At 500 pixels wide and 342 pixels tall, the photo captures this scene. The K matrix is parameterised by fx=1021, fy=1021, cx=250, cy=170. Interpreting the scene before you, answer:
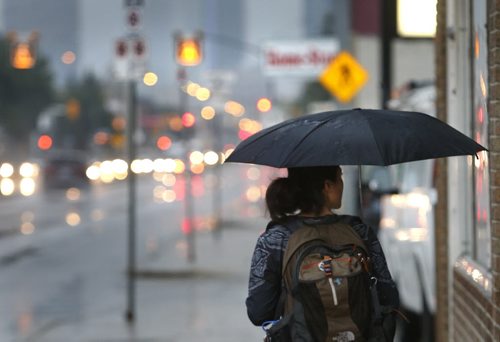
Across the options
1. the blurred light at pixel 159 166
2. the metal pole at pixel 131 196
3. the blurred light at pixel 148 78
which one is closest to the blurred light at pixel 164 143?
the blurred light at pixel 159 166

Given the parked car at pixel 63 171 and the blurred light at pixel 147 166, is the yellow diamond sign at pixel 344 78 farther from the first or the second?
the blurred light at pixel 147 166

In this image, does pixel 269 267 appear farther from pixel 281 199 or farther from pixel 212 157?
pixel 212 157

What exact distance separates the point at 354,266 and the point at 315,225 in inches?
9.1

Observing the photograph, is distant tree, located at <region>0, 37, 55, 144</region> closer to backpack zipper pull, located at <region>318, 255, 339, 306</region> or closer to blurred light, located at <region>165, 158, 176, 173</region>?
blurred light, located at <region>165, 158, 176, 173</region>

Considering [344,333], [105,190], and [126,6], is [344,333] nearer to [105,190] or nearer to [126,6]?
[126,6]

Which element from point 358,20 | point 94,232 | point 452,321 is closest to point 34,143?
point 358,20

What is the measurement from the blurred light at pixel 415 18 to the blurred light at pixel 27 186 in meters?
30.3

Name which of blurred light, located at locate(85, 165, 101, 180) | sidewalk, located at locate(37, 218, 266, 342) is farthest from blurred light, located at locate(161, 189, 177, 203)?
sidewalk, located at locate(37, 218, 266, 342)

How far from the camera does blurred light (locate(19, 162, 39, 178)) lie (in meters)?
56.9

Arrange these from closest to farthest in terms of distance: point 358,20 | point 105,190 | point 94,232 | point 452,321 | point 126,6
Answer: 1. point 452,321
2. point 126,6
3. point 94,232
4. point 358,20
5. point 105,190

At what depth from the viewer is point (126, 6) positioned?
440 inches

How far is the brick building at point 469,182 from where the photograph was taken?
5016mm

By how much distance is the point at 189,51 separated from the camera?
18922mm

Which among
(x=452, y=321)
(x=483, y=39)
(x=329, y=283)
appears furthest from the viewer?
(x=452, y=321)
